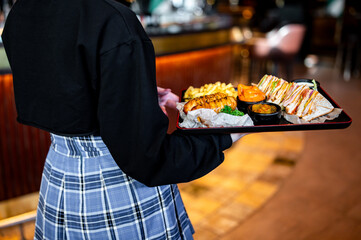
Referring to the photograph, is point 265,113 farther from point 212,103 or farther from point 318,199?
point 318,199

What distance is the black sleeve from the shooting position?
0.82 meters

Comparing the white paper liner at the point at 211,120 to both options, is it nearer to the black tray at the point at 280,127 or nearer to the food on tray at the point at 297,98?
the black tray at the point at 280,127

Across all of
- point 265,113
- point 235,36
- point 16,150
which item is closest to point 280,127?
point 265,113

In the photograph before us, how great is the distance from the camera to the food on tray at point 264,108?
4.19 ft

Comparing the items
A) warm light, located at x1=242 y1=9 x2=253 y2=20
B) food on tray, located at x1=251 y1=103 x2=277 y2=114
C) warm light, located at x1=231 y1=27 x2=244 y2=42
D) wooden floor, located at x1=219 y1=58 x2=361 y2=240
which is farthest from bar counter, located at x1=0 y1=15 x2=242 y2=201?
warm light, located at x1=242 y1=9 x2=253 y2=20

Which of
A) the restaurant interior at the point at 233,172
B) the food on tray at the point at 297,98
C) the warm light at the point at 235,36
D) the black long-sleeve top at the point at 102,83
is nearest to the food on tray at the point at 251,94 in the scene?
the food on tray at the point at 297,98

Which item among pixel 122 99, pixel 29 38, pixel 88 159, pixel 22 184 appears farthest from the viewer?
pixel 22 184

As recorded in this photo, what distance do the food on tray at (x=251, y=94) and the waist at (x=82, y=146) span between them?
0.63m

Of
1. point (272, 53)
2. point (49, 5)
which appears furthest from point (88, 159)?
point (272, 53)

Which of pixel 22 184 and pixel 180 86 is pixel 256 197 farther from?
pixel 22 184

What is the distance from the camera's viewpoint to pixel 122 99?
0.84m

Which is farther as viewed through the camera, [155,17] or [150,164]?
[155,17]

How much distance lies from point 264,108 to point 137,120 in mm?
602

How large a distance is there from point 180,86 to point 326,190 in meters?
1.61
